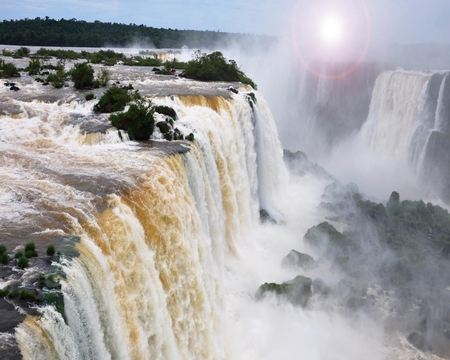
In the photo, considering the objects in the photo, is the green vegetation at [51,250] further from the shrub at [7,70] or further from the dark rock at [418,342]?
the shrub at [7,70]

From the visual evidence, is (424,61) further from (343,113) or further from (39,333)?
(39,333)

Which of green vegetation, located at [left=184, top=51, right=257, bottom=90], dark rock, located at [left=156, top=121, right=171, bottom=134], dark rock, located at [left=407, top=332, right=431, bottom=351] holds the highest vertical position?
green vegetation, located at [left=184, top=51, right=257, bottom=90]

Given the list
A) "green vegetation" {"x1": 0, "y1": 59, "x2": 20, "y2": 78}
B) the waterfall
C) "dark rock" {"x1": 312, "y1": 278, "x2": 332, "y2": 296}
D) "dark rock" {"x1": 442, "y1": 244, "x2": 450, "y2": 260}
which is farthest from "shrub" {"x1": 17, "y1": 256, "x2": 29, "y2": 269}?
"green vegetation" {"x1": 0, "y1": 59, "x2": 20, "y2": 78}

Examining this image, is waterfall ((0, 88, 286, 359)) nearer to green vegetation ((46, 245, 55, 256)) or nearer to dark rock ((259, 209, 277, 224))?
green vegetation ((46, 245, 55, 256))

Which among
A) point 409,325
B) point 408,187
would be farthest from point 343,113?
point 409,325

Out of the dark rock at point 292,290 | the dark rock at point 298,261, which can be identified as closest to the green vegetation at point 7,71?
the dark rock at point 298,261

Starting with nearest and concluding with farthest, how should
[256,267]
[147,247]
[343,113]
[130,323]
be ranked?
[130,323], [147,247], [256,267], [343,113]
